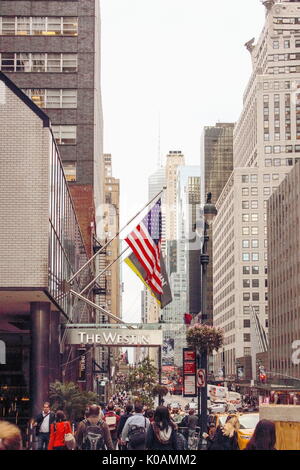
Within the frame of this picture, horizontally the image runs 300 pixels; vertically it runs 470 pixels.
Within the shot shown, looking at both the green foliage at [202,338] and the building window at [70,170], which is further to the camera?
the building window at [70,170]

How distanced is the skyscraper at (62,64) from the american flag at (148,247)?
4506cm

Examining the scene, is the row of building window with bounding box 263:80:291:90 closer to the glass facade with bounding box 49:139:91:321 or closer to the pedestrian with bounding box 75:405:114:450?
the glass facade with bounding box 49:139:91:321

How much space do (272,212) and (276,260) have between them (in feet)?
27.8

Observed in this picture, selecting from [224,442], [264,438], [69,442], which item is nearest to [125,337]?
[224,442]

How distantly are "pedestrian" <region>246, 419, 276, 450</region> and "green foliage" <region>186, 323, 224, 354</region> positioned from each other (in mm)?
21525

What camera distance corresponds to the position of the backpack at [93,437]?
45.5ft

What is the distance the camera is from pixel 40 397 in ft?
106

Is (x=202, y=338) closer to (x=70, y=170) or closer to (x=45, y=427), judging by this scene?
(x=45, y=427)

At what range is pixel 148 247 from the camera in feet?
108

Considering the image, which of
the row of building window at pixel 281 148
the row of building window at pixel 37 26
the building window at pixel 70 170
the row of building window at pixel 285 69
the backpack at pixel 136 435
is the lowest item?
the backpack at pixel 136 435

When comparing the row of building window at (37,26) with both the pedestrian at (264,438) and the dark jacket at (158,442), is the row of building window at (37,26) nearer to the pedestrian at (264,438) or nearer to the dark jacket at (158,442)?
the dark jacket at (158,442)

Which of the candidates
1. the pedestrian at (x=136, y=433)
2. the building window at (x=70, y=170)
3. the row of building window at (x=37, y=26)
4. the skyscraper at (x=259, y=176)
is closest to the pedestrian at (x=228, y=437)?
the pedestrian at (x=136, y=433)
